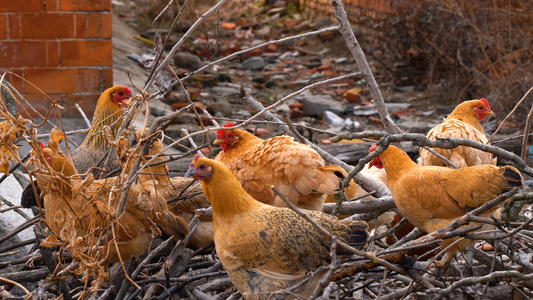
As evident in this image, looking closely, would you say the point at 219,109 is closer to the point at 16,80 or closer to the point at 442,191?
the point at 16,80

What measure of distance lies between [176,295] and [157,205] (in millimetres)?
452

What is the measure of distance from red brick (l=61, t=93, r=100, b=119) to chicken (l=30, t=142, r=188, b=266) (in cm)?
278

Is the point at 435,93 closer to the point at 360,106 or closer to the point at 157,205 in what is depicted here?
the point at 360,106

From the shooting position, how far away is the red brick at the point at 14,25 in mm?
5234

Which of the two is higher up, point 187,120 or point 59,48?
point 59,48

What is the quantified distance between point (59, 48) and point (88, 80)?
388mm

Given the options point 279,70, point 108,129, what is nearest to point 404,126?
point 279,70

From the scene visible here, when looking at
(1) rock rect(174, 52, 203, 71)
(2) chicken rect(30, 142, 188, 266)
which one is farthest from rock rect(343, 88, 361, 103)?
(2) chicken rect(30, 142, 188, 266)

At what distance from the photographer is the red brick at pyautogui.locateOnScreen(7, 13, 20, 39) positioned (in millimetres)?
5234

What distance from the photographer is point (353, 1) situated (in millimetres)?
12336

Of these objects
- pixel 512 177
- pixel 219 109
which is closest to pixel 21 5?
pixel 219 109

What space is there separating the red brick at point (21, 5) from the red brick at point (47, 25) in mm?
58

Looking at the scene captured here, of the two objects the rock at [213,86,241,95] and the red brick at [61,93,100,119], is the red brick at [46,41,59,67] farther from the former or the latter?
the rock at [213,86,241,95]

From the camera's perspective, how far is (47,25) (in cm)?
534
